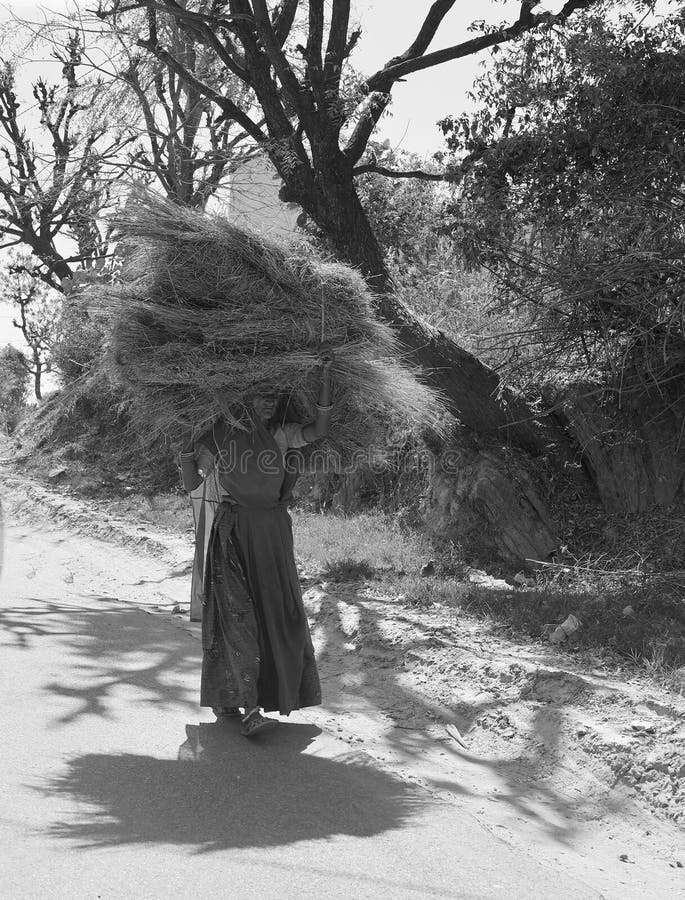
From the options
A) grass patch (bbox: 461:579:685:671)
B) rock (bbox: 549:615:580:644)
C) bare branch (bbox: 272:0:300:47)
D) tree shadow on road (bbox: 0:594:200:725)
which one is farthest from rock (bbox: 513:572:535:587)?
bare branch (bbox: 272:0:300:47)

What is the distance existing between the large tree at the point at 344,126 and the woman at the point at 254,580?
129 inches

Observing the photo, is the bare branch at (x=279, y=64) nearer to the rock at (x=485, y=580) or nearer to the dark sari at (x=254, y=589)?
the rock at (x=485, y=580)

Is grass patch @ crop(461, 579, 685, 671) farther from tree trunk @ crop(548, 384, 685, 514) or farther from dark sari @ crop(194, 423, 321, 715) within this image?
dark sari @ crop(194, 423, 321, 715)

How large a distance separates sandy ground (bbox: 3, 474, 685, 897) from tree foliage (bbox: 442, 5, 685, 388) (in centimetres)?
259

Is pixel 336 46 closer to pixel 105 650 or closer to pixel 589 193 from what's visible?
pixel 589 193

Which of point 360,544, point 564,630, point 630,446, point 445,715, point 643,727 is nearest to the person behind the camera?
point 643,727

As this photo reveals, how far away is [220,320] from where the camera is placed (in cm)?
436

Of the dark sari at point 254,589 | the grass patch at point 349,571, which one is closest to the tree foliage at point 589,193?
the grass patch at point 349,571

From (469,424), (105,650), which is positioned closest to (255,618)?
(105,650)

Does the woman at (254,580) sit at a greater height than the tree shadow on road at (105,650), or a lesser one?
greater

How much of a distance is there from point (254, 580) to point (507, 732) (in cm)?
150

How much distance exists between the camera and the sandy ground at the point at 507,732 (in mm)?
3594

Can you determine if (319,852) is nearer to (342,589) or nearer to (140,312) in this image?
(140,312)

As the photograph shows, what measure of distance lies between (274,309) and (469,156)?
4.10 metres
